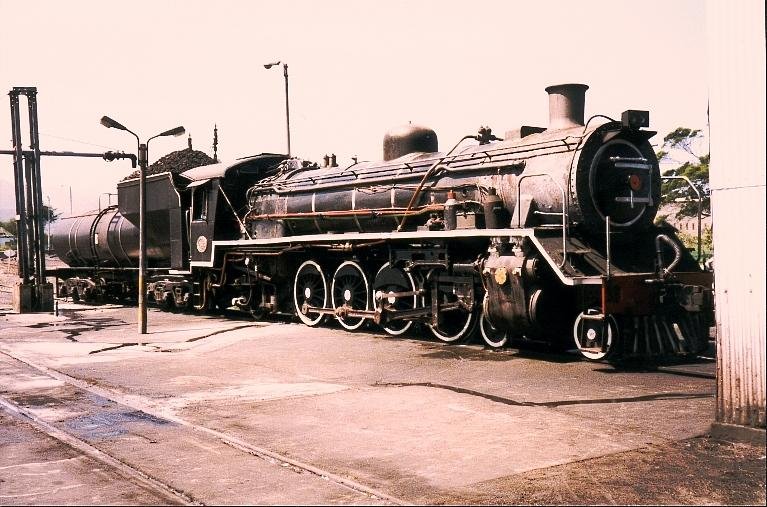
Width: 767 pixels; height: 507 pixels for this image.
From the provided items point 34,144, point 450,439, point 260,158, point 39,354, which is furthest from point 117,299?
point 450,439

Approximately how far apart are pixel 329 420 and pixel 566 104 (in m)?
6.63

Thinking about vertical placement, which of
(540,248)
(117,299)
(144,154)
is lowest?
(117,299)

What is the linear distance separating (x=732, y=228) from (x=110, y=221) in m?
19.3

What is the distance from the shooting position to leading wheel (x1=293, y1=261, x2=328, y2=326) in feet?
49.8

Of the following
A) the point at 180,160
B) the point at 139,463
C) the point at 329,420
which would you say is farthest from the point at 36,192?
the point at 139,463

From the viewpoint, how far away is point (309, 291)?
1527 centimetres


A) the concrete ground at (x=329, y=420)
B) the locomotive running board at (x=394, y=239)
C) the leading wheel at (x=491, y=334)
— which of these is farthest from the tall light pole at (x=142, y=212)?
the leading wheel at (x=491, y=334)

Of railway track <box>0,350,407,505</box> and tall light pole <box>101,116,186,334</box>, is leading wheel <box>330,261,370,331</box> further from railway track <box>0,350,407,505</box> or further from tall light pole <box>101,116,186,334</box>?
railway track <box>0,350,407,505</box>

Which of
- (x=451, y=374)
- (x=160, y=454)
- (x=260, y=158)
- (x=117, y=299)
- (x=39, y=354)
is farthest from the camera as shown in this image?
(x=117, y=299)

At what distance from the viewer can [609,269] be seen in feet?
31.9

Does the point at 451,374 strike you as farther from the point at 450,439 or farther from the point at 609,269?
the point at 450,439

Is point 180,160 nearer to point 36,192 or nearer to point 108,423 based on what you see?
point 36,192

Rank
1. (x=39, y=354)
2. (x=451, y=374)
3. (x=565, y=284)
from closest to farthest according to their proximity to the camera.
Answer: (x=451, y=374), (x=565, y=284), (x=39, y=354)

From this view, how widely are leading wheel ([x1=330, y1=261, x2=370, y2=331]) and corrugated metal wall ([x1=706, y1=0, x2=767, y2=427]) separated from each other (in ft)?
26.9
